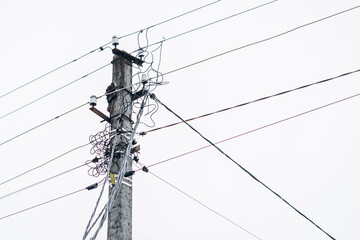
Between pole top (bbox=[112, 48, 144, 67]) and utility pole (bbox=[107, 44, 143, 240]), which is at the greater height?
pole top (bbox=[112, 48, 144, 67])

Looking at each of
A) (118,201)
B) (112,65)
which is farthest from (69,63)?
(118,201)

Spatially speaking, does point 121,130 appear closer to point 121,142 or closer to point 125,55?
point 121,142

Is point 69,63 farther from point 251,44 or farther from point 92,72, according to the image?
point 251,44

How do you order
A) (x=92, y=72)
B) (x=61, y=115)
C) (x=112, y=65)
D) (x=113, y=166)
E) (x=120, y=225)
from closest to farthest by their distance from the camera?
(x=120, y=225), (x=113, y=166), (x=112, y=65), (x=61, y=115), (x=92, y=72)

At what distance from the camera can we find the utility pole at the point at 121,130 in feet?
22.6

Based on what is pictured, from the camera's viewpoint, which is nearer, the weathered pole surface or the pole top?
the weathered pole surface

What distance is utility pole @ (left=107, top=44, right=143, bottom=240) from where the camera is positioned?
6.89 metres

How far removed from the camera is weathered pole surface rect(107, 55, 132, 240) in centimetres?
688

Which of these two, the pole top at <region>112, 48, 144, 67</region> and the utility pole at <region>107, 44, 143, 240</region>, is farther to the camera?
the pole top at <region>112, 48, 144, 67</region>

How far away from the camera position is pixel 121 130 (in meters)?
7.92

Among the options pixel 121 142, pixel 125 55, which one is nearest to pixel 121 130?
pixel 121 142

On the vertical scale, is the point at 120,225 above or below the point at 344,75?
below

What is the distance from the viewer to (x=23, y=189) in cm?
1096

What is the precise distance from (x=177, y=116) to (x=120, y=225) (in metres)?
2.62
